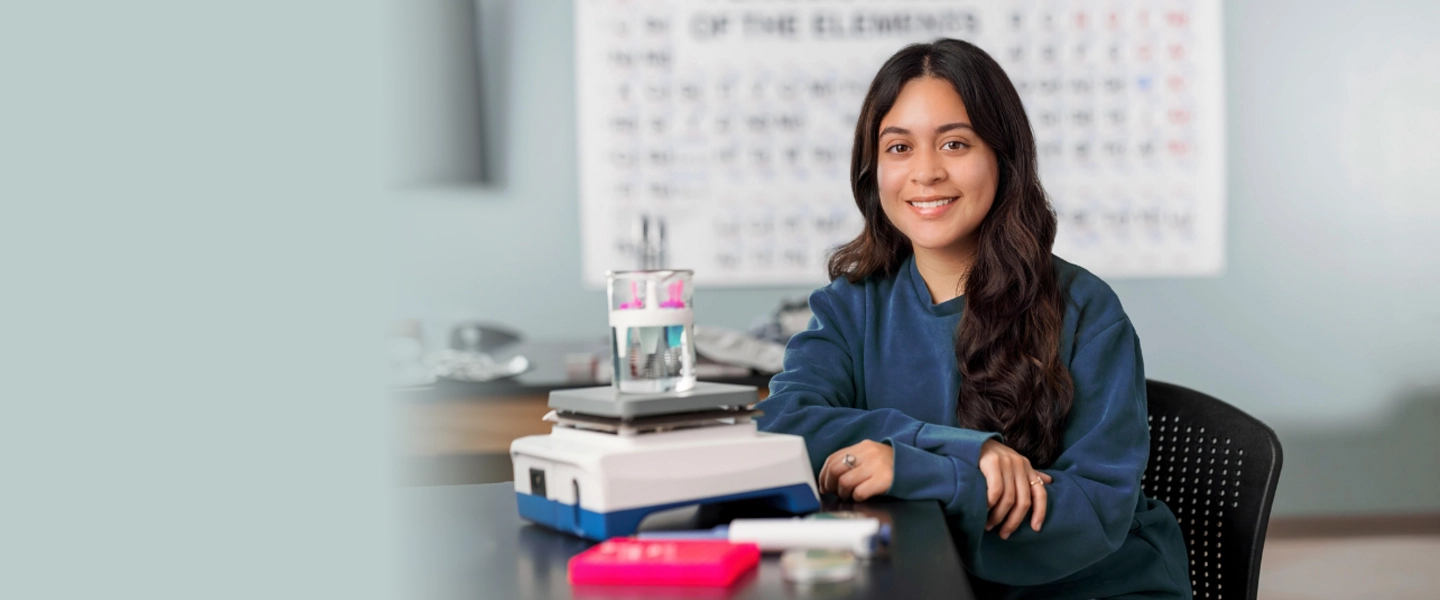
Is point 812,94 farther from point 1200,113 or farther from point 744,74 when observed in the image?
point 1200,113

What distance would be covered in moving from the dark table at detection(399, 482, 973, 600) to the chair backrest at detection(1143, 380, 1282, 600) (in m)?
0.47

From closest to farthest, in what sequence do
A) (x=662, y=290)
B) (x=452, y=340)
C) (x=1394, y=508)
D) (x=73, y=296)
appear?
(x=73, y=296), (x=662, y=290), (x=452, y=340), (x=1394, y=508)

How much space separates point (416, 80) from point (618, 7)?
60 cm

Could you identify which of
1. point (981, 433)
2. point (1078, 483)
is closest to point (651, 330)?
point (981, 433)

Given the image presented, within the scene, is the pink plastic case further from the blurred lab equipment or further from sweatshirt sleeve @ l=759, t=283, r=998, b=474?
sweatshirt sleeve @ l=759, t=283, r=998, b=474

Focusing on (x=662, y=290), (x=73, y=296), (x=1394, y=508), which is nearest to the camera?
(x=73, y=296)

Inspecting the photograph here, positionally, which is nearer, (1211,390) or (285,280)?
(285,280)

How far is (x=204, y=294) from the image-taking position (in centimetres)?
38

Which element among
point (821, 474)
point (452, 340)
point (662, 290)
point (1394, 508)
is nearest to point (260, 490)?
point (662, 290)

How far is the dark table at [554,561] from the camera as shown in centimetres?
69

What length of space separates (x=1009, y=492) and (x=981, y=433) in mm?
64

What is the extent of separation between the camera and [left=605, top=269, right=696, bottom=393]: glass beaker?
3.02 feet

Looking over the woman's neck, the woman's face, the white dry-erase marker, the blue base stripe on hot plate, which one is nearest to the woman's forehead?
the woman's face

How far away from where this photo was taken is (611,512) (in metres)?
0.82
